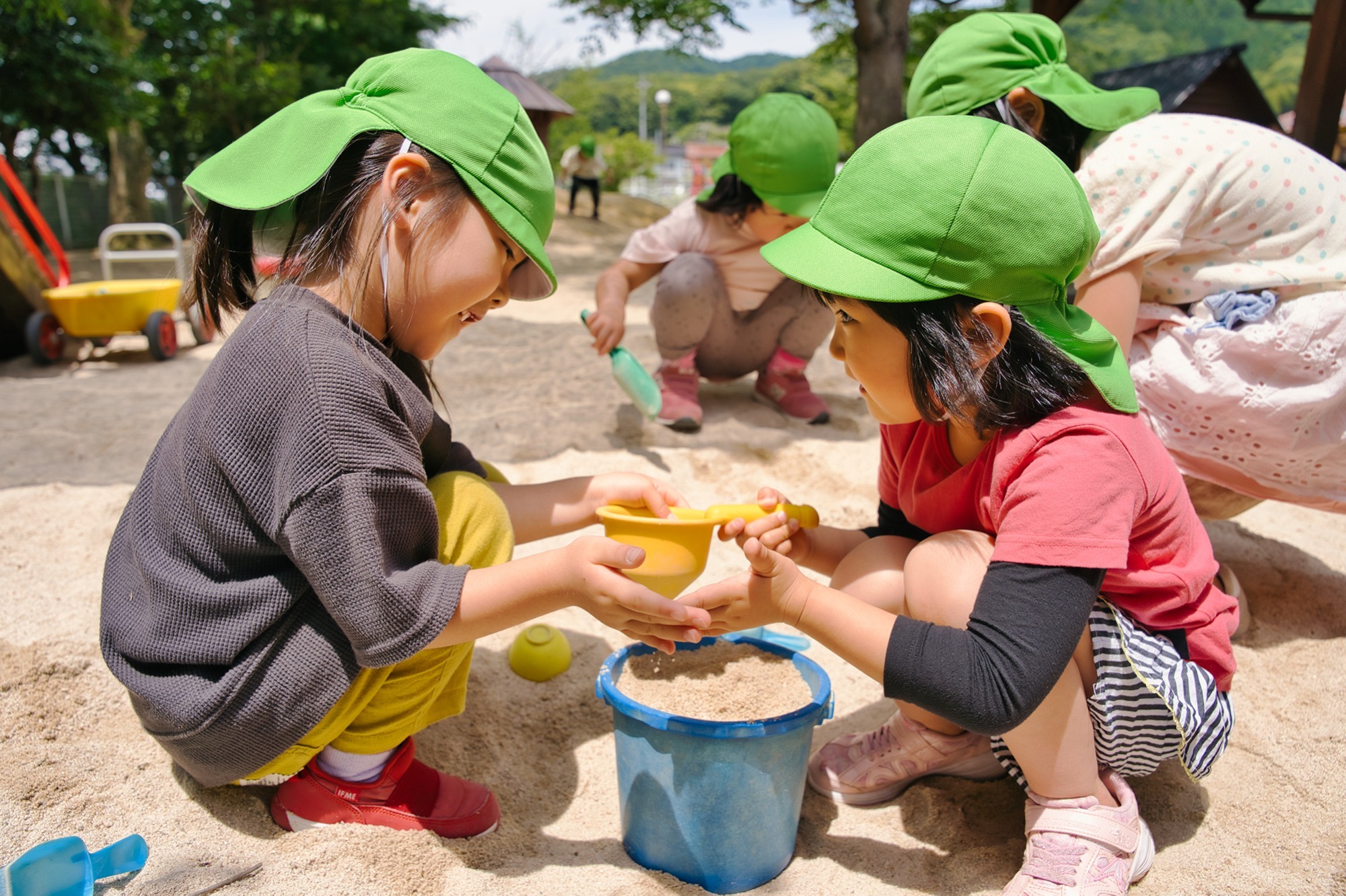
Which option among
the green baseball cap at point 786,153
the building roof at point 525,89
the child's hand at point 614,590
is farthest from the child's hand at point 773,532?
the building roof at point 525,89

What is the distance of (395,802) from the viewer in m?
1.30

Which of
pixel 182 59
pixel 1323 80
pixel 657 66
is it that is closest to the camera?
pixel 1323 80

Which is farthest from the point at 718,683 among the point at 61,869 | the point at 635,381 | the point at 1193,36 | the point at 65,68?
the point at 1193,36

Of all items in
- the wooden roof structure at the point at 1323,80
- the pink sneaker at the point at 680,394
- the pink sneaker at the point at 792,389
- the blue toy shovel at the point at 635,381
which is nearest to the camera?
the blue toy shovel at the point at 635,381

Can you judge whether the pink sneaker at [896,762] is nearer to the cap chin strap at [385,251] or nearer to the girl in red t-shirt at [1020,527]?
the girl in red t-shirt at [1020,527]

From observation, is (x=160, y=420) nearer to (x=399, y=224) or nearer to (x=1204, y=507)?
(x=399, y=224)

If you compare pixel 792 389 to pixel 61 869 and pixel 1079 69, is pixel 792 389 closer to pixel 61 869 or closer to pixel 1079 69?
pixel 61 869

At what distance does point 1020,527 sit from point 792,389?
2.12 meters

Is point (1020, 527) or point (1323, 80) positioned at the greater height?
point (1323, 80)

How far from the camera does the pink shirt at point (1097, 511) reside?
3.47ft

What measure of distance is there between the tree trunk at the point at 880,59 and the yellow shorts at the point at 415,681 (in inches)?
202

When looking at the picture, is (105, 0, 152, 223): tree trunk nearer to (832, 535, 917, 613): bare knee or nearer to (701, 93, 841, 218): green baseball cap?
(701, 93, 841, 218): green baseball cap

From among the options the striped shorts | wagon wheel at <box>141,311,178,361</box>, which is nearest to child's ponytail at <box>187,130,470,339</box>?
the striped shorts

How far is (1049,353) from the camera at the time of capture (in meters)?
1.13
